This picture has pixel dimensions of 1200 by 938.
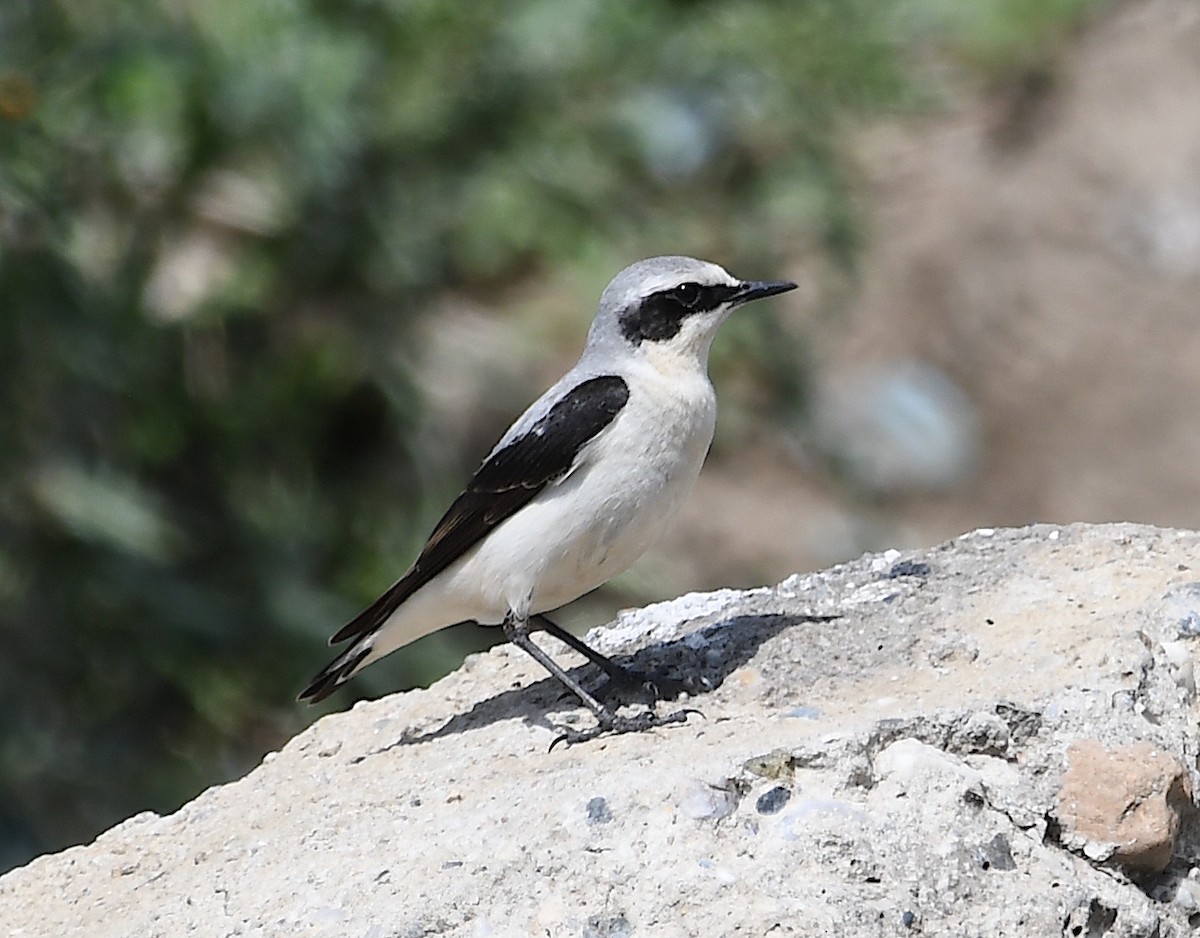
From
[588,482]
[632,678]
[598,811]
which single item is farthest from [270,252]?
[598,811]

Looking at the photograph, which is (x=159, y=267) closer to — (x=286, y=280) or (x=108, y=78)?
(x=286, y=280)

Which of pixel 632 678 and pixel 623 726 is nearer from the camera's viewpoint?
pixel 623 726

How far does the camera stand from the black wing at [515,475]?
555cm

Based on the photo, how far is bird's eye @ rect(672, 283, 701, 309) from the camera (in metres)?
5.81

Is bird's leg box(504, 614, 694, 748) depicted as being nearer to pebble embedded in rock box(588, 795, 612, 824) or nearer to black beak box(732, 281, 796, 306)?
pebble embedded in rock box(588, 795, 612, 824)

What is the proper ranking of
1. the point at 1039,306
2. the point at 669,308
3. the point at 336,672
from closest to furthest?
the point at 669,308
the point at 336,672
the point at 1039,306

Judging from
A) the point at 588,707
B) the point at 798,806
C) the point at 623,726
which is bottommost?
the point at 798,806

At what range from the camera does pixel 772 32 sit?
31.6 ft

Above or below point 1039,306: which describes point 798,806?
below

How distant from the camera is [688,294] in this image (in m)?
5.82

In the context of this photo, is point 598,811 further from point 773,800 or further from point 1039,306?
point 1039,306

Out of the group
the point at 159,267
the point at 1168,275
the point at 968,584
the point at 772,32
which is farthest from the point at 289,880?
the point at 1168,275

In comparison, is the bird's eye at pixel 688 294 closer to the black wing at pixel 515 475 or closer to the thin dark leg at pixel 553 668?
the black wing at pixel 515 475

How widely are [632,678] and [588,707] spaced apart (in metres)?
0.19
